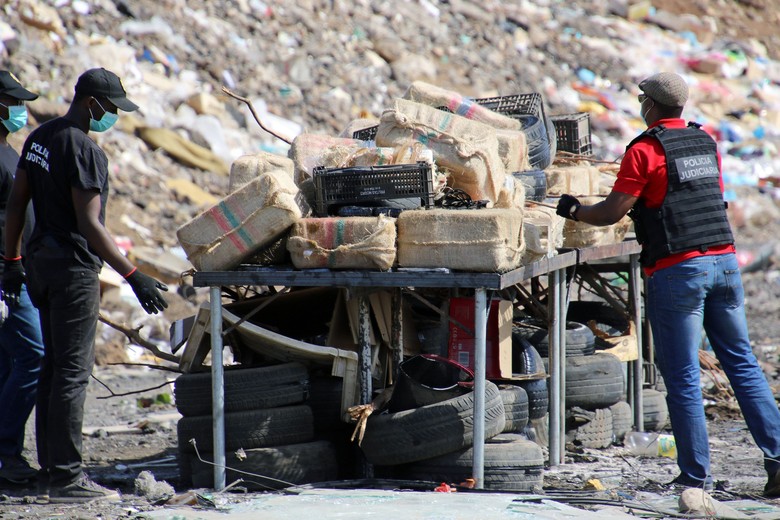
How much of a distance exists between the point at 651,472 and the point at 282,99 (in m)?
10.8

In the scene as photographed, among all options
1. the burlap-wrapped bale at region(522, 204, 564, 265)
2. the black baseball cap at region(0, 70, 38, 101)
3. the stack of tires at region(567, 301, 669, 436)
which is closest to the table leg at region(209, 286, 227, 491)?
the burlap-wrapped bale at region(522, 204, 564, 265)

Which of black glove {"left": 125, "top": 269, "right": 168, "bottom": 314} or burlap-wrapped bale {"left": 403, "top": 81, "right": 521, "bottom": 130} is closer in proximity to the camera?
black glove {"left": 125, "top": 269, "right": 168, "bottom": 314}

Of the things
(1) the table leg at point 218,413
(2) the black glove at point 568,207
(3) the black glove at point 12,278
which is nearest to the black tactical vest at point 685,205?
(2) the black glove at point 568,207

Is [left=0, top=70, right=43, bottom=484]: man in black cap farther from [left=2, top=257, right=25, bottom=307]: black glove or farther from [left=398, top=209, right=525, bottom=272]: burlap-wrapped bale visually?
[left=398, top=209, right=525, bottom=272]: burlap-wrapped bale

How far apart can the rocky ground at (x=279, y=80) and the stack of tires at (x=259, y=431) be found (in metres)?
0.28

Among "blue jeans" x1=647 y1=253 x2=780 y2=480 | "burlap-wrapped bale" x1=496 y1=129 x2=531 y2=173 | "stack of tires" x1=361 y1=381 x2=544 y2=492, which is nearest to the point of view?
"blue jeans" x1=647 y1=253 x2=780 y2=480

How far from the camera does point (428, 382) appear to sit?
18.3 ft

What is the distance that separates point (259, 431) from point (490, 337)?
1.42 metres

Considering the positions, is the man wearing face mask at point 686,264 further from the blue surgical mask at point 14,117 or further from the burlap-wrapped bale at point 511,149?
the blue surgical mask at point 14,117

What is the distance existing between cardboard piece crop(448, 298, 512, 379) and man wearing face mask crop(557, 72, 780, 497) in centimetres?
96

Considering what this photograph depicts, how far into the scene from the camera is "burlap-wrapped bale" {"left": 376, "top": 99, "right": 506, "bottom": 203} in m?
5.58

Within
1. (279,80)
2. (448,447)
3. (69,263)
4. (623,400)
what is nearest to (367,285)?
(448,447)

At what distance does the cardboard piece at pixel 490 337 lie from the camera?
575 centimetres

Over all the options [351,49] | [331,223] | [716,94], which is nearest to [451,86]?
[351,49]
